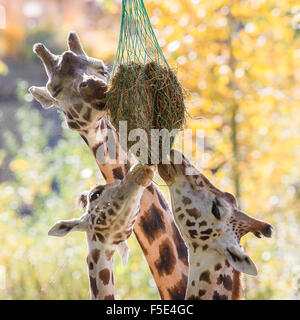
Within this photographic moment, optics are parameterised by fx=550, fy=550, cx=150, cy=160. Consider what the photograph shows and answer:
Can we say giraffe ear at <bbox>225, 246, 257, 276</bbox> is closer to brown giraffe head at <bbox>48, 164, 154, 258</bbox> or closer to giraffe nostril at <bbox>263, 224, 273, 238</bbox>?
giraffe nostril at <bbox>263, 224, 273, 238</bbox>

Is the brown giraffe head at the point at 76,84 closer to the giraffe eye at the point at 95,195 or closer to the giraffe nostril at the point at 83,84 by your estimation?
the giraffe nostril at the point at 83,84

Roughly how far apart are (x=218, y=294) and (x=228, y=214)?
186 mm

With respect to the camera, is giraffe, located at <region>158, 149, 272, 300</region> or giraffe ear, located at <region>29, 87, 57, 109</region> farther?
giraffe ear, located at <region>29, 87, 57, 109</region>

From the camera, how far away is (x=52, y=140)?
5832 millimetres

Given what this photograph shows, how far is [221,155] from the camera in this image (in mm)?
3160

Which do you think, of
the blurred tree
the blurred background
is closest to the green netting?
the blurred background

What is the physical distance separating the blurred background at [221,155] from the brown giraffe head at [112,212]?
1.36 meters

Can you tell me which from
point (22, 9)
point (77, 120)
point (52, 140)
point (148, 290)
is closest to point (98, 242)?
point (77, 120)

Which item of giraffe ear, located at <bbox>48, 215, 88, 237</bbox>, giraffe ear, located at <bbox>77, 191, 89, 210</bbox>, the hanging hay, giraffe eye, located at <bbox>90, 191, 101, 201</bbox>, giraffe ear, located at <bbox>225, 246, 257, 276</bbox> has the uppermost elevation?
the hanging hay

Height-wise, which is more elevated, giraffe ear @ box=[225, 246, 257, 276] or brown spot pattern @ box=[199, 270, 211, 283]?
giraffe ear @ box=[225, 246, 257, 276]

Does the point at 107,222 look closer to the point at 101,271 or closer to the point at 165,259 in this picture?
the point at 101,271

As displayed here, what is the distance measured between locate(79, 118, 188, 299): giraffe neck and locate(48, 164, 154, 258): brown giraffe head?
0.14 meters

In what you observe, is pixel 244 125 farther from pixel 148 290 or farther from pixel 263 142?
pixel 148 290

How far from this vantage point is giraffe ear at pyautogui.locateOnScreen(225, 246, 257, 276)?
1.14 m
